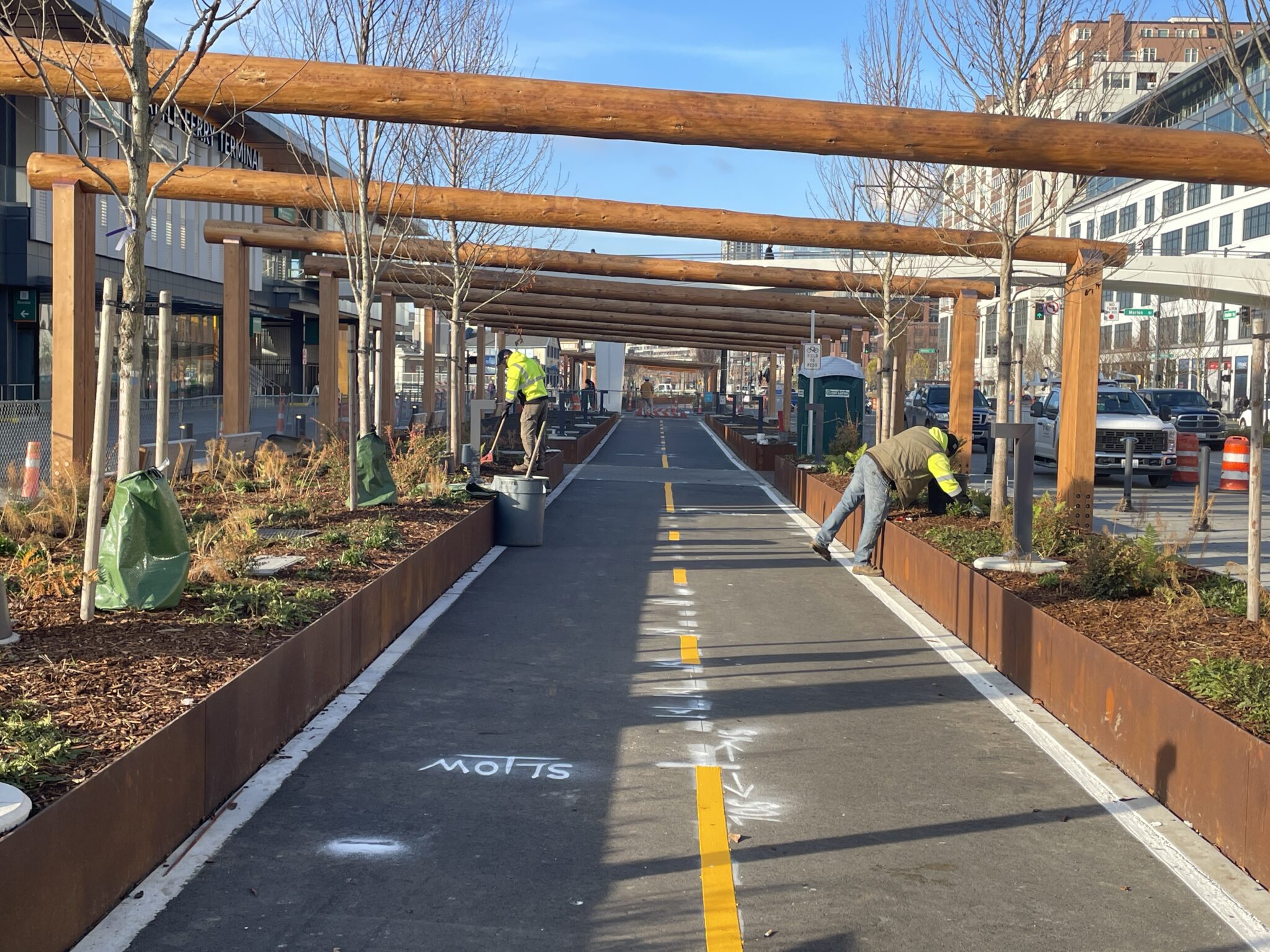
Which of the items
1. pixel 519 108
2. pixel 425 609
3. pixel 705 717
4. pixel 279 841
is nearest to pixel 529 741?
pixel 705 717

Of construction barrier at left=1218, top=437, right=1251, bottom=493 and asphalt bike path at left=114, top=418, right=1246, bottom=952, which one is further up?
construction barrier at left=1218, top=437, right=1251, bottom=493

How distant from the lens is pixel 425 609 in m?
11.4

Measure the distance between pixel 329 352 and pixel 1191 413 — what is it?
22.8m

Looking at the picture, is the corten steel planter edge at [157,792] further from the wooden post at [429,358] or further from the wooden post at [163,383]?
the wooden post at [429,358]

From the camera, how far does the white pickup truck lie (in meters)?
27.1

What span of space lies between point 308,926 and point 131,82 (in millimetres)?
5548

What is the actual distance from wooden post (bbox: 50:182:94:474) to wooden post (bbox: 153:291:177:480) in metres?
2.74

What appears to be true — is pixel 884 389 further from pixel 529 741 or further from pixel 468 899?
pixel 468 899

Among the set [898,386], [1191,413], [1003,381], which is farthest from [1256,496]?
[1191,413]

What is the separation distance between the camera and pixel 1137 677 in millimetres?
6746

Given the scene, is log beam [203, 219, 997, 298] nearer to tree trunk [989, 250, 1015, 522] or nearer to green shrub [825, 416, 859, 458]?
green shrub [825, 416, 859, 458]

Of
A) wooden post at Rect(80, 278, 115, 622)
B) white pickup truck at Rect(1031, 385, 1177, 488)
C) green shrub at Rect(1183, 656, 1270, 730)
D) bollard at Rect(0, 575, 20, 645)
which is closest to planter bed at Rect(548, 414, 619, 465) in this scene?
white pickup truck at Rect(1031, 385, 1177, 488)

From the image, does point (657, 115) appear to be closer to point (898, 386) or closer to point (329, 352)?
point (898, 386)

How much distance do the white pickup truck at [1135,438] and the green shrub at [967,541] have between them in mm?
14099
